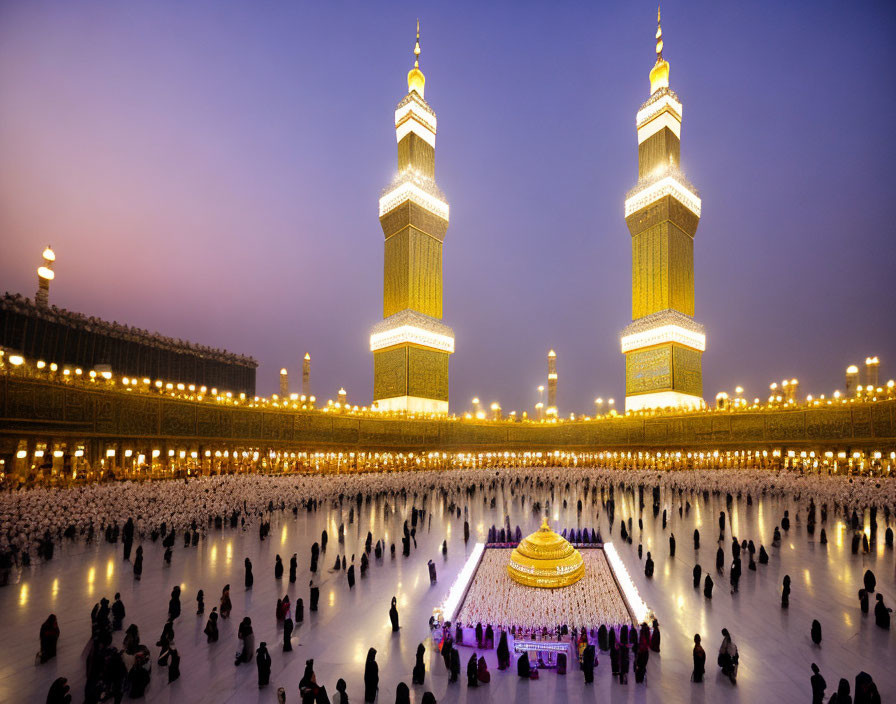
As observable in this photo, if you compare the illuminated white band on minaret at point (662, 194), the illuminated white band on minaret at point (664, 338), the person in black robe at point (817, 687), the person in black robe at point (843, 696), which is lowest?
the person in black robe at point (817, 687)

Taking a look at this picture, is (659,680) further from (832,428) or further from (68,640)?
(832,428)

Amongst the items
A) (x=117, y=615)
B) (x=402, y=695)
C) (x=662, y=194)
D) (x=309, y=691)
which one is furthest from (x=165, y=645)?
(x=662, y=194)

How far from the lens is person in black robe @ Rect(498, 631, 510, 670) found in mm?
6041

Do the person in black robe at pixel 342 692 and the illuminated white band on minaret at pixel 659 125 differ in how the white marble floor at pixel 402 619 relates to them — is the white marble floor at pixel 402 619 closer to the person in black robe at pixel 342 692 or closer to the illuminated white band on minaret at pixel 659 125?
the person in black robe at pixel 342 692

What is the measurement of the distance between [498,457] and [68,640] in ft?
98.6

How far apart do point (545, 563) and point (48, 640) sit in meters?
7.31

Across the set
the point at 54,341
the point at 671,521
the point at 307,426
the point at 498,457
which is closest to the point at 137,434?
the point at 307,426

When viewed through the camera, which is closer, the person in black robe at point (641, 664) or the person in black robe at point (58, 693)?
the person in black robe at point (58, 693)

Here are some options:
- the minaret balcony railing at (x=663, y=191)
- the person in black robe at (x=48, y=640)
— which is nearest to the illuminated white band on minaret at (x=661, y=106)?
the minaret balcony railing at (x=663, y=191)

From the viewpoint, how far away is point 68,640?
20.8ft

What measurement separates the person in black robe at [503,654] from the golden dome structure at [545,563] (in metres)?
2.30

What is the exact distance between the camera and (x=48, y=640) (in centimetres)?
586

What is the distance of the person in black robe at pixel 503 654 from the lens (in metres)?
6.04

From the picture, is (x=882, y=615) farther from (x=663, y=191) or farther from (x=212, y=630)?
(x=663, y=191)
